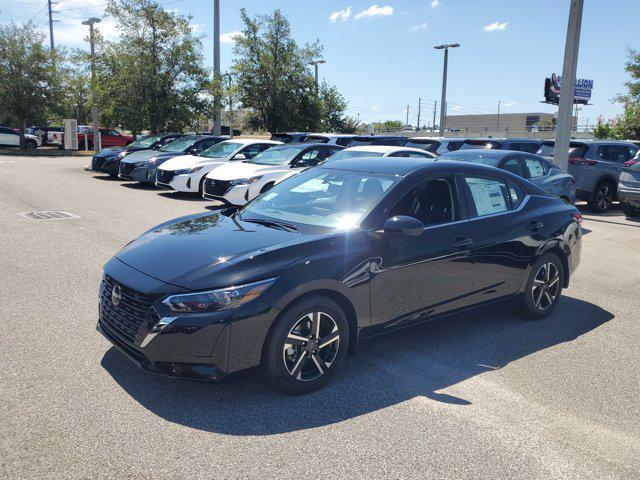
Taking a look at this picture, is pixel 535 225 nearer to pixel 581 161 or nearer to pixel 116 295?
pixel 116 295

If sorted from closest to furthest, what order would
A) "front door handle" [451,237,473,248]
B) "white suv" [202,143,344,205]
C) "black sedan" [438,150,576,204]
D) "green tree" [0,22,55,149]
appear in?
"front door handle" [451,237,473,248]
"black sedan" [438,150,576,204]
"white suv" [202,143,344,205]
"green tree" [0,22,55,149]

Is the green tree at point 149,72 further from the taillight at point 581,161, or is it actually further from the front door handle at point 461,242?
the front door handle at point 461,242

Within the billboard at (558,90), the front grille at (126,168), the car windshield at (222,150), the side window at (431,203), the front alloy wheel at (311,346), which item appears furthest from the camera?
the billboard at (558,90)

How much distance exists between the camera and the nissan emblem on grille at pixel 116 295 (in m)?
3.96

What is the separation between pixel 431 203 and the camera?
4.92 meters

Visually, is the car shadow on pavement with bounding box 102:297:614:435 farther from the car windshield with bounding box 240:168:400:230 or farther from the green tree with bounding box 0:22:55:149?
the green tree with bounding box 0:22:55:149

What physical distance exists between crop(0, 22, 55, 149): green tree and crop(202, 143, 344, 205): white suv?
2597 cm

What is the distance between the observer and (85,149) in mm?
38562

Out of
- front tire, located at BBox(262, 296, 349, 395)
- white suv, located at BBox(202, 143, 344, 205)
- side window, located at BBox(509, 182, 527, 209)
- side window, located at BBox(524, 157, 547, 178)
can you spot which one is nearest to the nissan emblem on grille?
front tire, located at BBox(262, 296, 349, 395)

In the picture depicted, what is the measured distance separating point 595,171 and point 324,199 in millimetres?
11732

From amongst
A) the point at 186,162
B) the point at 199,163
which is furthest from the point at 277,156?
the point at 186,162

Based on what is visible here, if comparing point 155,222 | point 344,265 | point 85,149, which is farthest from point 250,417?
point 85,149

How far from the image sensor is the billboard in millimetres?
52344

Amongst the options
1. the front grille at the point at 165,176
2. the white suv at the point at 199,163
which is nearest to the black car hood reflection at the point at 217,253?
the white suv at the point at 199,163
